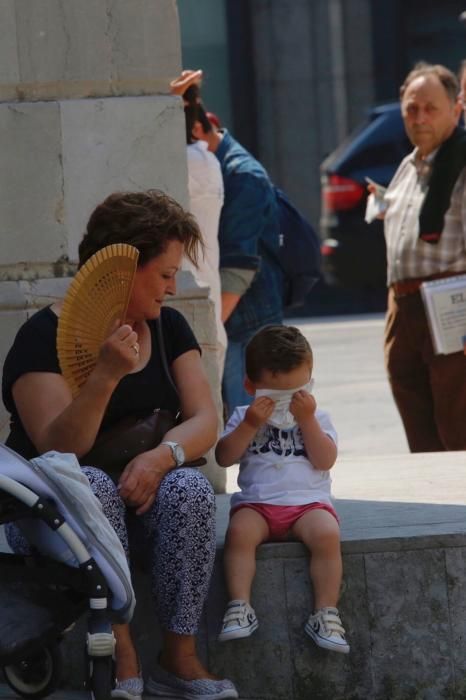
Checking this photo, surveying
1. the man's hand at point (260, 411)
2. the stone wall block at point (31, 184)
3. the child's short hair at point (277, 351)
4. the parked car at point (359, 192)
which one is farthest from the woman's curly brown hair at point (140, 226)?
the parked car at point (359, 192)

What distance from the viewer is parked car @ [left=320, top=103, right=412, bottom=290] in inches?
613

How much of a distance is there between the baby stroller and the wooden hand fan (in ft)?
1.38

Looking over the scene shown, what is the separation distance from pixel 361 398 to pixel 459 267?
4.40 metres

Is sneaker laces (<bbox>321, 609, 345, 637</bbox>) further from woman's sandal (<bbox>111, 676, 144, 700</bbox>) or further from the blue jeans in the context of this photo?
the blue jeans

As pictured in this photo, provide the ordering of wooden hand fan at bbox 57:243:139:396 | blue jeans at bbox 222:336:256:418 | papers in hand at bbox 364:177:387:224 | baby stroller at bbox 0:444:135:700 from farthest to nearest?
papers in hand at bbox 364:177:387:224
blue jeans at bbox 222:336:256:418
wooden hand fan at bbox 57:243:139:396
baby stroller at bbox 0:444:135:700

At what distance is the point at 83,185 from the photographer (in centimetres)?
591

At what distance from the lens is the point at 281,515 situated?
4.87m

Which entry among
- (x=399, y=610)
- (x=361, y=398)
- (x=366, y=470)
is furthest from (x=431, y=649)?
(x=361, y=398)

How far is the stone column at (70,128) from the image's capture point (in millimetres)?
5848

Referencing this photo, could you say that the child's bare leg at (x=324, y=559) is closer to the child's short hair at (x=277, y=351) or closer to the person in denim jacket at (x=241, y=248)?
the child's short hair at (x=277, y=351)

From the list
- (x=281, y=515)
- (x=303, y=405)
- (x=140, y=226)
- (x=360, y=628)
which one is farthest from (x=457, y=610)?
(x=140, y=226)

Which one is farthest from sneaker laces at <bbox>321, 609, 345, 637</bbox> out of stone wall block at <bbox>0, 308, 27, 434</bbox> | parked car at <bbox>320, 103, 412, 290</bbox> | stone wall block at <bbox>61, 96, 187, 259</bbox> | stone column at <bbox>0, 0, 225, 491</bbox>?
parked car at <bbox>320, 103, 412, 290</bbox>

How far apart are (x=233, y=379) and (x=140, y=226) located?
2302mm

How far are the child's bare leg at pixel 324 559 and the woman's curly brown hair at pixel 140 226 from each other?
0.80 meters
